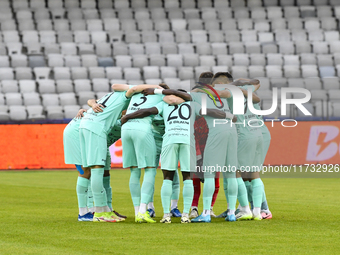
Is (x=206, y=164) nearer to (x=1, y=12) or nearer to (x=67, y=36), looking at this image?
(x=67, y=36)

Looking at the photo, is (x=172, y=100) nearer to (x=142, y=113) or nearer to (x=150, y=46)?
(x=142, y=113)

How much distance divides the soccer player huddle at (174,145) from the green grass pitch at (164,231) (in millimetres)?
372

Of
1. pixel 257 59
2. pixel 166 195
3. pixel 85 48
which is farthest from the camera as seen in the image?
pixel 85 48

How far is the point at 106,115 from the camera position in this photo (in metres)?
9.08

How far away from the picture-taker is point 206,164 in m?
8.73

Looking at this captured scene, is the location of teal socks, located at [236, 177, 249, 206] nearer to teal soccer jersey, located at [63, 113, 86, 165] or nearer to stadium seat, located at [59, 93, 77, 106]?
teal soccer jersey, located at [63, 113, 86, 165]

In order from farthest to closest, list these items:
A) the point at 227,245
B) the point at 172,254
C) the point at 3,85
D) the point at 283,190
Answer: the point at 3,85 < the point at 283,190 < the point at 227,245 < the point at 172,254

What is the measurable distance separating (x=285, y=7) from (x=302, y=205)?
18.4 meters

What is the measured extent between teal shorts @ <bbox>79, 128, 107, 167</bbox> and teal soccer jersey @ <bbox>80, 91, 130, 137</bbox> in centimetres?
9

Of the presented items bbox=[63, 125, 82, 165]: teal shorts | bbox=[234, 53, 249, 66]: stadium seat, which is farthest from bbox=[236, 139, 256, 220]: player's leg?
bbox=[234, 53, 249, 66]: stadium seat

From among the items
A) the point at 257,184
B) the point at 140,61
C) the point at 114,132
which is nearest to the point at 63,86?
the point at 140,61

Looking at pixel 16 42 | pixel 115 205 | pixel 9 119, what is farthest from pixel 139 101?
pixel 16 42

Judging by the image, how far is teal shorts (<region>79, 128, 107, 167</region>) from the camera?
880 centimetres

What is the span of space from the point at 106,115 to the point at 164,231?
233 centimetres
